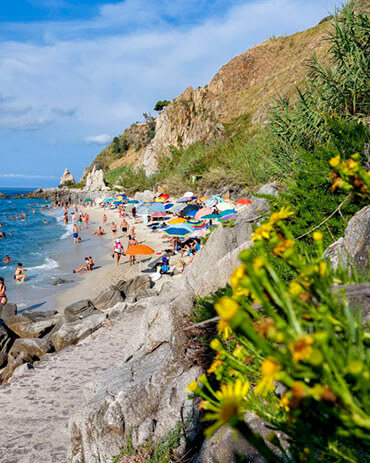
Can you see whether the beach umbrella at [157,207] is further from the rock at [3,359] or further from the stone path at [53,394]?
the rock at [3,359]

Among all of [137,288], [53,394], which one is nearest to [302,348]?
[53,394]

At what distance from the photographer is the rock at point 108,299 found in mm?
15086

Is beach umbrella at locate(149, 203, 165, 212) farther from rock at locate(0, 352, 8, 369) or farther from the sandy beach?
rock at locate(0, 352, 8, 369)

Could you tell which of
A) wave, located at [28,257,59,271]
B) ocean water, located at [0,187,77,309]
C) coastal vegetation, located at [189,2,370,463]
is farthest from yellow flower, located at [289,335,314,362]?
wave, located at [28,257,59,271]

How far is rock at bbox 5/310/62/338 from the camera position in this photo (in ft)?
43.7

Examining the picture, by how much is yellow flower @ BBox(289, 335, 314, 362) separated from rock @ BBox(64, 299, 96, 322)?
44.5 ft

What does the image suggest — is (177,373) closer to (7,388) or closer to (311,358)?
(311,358)

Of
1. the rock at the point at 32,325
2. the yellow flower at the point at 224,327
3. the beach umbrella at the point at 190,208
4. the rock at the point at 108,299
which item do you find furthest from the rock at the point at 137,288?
the yellow flower at the point at 224,327

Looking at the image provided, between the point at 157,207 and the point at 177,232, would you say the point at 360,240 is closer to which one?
the point at 177,232

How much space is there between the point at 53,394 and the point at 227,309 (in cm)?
921

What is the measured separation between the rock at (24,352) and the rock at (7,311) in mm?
3904

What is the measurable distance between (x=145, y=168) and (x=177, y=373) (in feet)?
210

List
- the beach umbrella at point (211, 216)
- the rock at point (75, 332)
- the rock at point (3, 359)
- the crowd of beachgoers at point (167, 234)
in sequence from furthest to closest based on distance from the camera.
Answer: the beach umbrella at point (211, 216) < the crowd of beachgoers at point (167, 234) < the rock at point (3, 359) < the rock at point (75, 332)

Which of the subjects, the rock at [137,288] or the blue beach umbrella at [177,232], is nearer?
the rock at [137,288]
